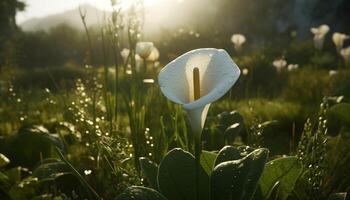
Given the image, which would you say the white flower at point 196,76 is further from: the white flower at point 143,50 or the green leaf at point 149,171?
the white flower at point 143,50

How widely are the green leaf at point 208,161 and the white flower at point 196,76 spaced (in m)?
0.29

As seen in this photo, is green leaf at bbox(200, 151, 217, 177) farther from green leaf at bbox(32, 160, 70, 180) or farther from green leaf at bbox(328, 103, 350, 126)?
green leaf at bbox(328, 103, 350, 126)

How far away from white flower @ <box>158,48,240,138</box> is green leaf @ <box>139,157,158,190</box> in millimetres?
337

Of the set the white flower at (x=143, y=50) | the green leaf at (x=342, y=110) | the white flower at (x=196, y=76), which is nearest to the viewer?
the white flower at (x=196, y=76)

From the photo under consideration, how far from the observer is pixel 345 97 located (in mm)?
2469

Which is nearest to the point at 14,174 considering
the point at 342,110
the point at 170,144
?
the point at 170,144

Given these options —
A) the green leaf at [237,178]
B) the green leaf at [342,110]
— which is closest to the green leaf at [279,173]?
the green leaf at [237,178]

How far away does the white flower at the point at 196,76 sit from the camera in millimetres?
1036

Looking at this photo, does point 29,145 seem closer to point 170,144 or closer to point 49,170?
point 49,170

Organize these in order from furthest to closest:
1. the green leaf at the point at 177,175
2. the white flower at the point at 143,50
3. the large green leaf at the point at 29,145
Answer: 1. the white flower at the point at 143,50
2. the large green leaf at the point at 29,145
3. the green leaf at the point at 177,175

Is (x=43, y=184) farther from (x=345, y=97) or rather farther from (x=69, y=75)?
(x=69, y=75)

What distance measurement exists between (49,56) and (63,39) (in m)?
2.01

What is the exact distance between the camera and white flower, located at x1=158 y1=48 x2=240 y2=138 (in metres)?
1.04

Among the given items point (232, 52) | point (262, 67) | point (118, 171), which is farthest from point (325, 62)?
point (118, 171)
